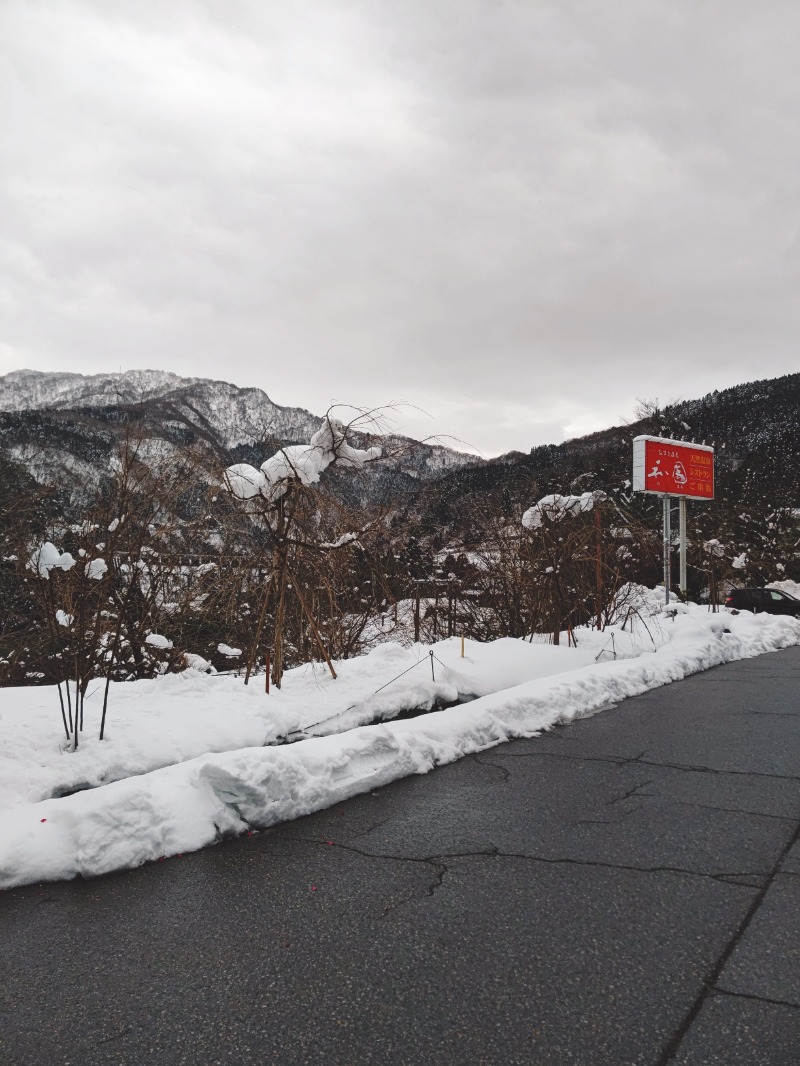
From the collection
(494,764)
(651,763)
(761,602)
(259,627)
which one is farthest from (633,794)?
(761,602)

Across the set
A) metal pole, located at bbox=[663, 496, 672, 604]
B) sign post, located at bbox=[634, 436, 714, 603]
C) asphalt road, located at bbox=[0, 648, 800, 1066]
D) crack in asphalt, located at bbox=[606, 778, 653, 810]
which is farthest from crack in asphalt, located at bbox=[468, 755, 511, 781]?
sign post, located at bbox=[634, 436, 714, 603]

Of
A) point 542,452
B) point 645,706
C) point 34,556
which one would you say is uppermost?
point 542,452

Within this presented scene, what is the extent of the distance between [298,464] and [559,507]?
6.71 m

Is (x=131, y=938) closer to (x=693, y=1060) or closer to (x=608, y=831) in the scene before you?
(x=693, y=1060)

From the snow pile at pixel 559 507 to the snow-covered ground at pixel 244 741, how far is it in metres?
3.21

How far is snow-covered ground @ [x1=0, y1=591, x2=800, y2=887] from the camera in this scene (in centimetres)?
360

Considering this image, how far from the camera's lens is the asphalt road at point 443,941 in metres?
2.08

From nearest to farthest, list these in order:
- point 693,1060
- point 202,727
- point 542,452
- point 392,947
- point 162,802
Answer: point 693,1060
point 392,947
point 162,802
point 202,727
point 542,452

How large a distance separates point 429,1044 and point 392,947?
1.87ft

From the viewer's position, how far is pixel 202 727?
5.36m

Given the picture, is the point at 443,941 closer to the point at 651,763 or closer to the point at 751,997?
the point at 751,997

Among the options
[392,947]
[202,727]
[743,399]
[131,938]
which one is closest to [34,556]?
[202,727]

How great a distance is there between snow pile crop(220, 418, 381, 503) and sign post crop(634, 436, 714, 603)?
61.8ft

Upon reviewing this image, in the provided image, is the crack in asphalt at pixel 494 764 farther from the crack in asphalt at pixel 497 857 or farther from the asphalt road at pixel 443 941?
the crack in asphalt at pixel 497 857
